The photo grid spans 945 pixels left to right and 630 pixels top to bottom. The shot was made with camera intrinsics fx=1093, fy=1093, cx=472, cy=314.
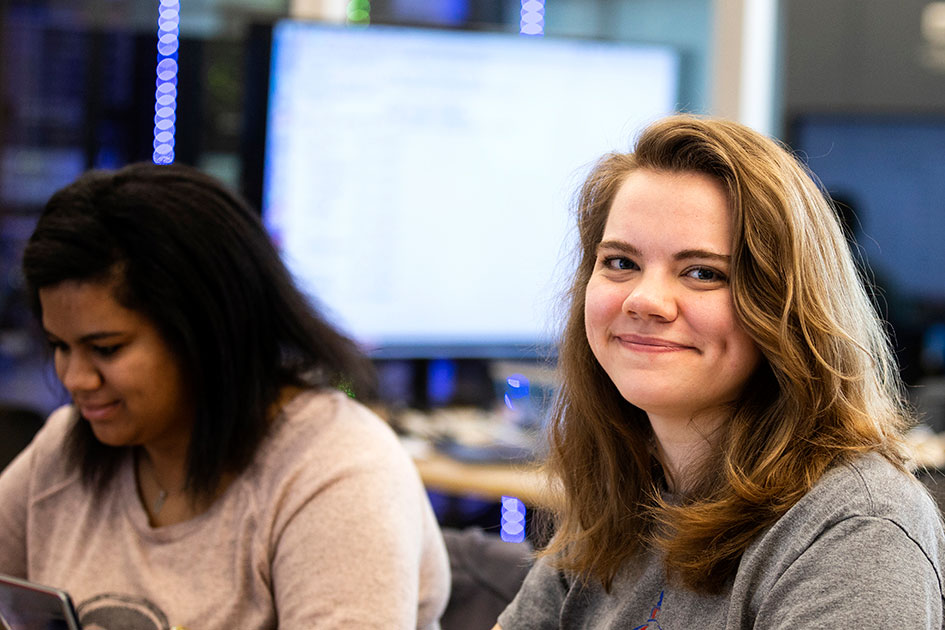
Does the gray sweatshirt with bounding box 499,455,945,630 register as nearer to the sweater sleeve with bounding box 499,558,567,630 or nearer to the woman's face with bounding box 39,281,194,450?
the sweater sleeve with bounding box 499,558,567,630

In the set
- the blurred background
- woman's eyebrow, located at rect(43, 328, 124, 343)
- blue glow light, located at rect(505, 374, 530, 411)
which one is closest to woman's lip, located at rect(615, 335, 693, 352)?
woman's eyebrow, located at rect(43, 328, 124, 343)

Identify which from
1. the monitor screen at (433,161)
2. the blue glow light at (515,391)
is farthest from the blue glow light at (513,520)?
the monitor screen at (433,161)

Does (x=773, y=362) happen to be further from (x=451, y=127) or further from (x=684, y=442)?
(x=451, y=127)

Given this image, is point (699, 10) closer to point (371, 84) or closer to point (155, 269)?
point (371, 84)

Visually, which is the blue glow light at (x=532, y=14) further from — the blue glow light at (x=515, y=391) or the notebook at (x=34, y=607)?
the notebook at (x=34, y=607)

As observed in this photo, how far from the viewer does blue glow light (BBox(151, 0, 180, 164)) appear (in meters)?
3.11

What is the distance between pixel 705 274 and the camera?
1.06 m

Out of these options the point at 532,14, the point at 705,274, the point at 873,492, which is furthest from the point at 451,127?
the point at 873,492

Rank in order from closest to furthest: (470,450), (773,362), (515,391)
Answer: (773,362), (470,450), (515,391)

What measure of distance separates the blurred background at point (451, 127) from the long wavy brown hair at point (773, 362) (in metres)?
1.39

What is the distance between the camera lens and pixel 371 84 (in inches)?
106

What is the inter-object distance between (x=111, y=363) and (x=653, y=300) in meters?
0.80

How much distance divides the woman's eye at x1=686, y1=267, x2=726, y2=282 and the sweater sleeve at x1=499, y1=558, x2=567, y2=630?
1.44 ft

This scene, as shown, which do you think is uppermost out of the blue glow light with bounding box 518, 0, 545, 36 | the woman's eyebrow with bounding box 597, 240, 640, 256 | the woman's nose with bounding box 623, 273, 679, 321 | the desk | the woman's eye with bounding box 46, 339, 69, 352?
the blue glow light with bounding box 518, 0, 545, 36
